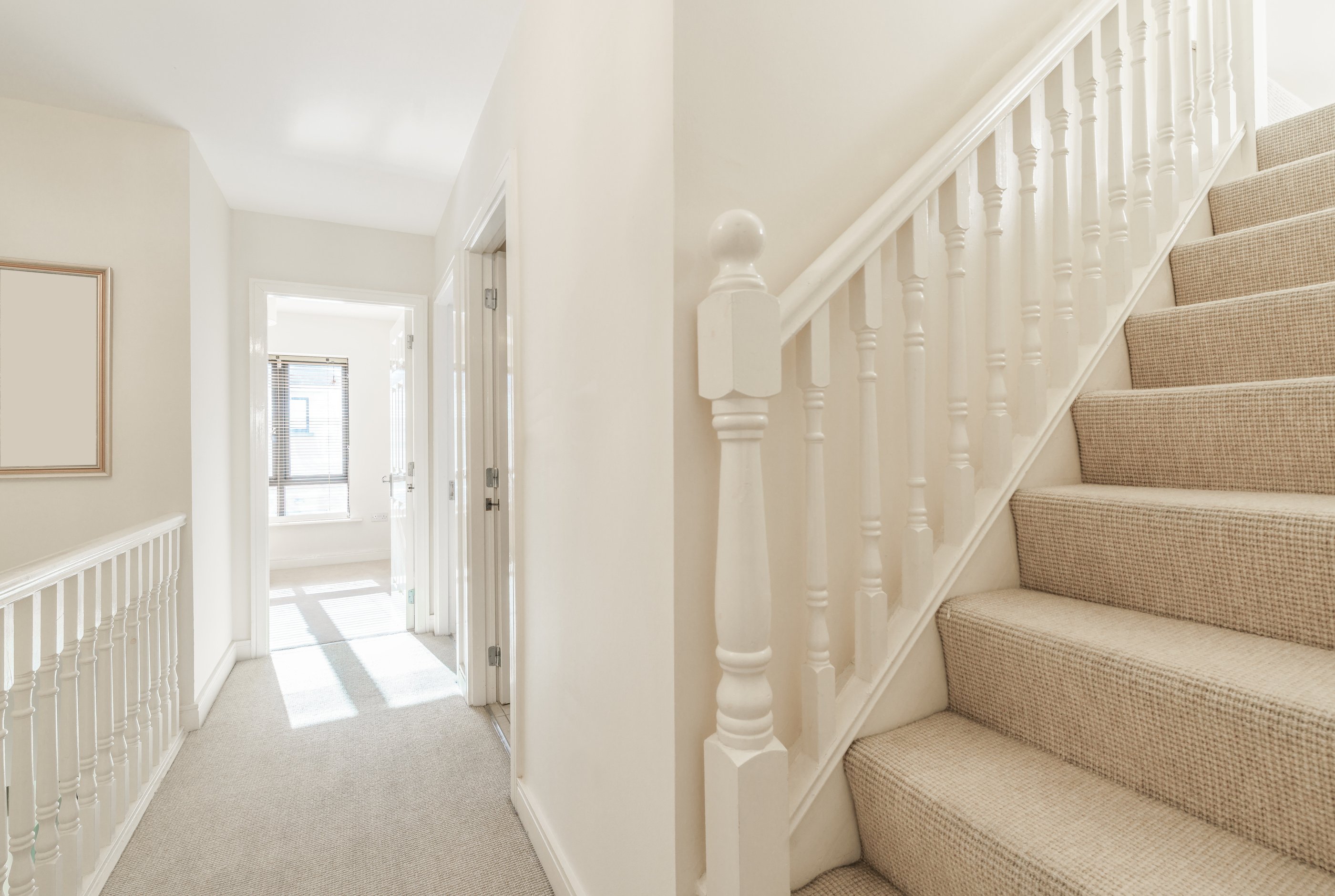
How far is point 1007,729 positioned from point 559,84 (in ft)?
5.70

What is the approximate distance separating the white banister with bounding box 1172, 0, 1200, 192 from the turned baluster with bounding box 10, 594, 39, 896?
3.07 meters

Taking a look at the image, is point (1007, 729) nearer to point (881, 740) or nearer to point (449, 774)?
point (881, 740)

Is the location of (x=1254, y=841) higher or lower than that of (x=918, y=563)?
lower

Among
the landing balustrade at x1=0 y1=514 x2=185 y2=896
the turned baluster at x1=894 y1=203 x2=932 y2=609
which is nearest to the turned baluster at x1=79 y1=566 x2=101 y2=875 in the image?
the landing balustrade at x1=0 y1=514 x2=185 y2=896

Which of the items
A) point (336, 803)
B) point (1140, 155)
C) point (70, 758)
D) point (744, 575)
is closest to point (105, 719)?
point (70, 758)

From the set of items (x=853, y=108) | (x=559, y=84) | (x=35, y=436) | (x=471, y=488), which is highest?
(x=559, y=84)

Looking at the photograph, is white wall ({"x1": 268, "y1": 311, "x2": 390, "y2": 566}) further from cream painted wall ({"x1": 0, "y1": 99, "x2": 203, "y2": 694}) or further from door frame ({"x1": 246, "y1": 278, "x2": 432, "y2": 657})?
cream painted wall ({"x1": 0, "y1": 99, "x2": 203, "y2": 694})

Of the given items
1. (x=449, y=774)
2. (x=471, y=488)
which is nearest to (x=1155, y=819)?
(x=449, y=774)

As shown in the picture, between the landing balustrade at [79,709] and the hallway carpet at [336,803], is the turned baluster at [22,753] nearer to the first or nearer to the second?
the landing balustrade at [79,709]

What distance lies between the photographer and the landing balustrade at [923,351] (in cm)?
91

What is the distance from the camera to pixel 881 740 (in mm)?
1107


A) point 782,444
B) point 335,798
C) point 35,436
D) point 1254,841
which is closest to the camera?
point 1254,841

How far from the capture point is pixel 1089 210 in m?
1.39

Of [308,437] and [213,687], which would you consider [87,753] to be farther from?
[308,437]
